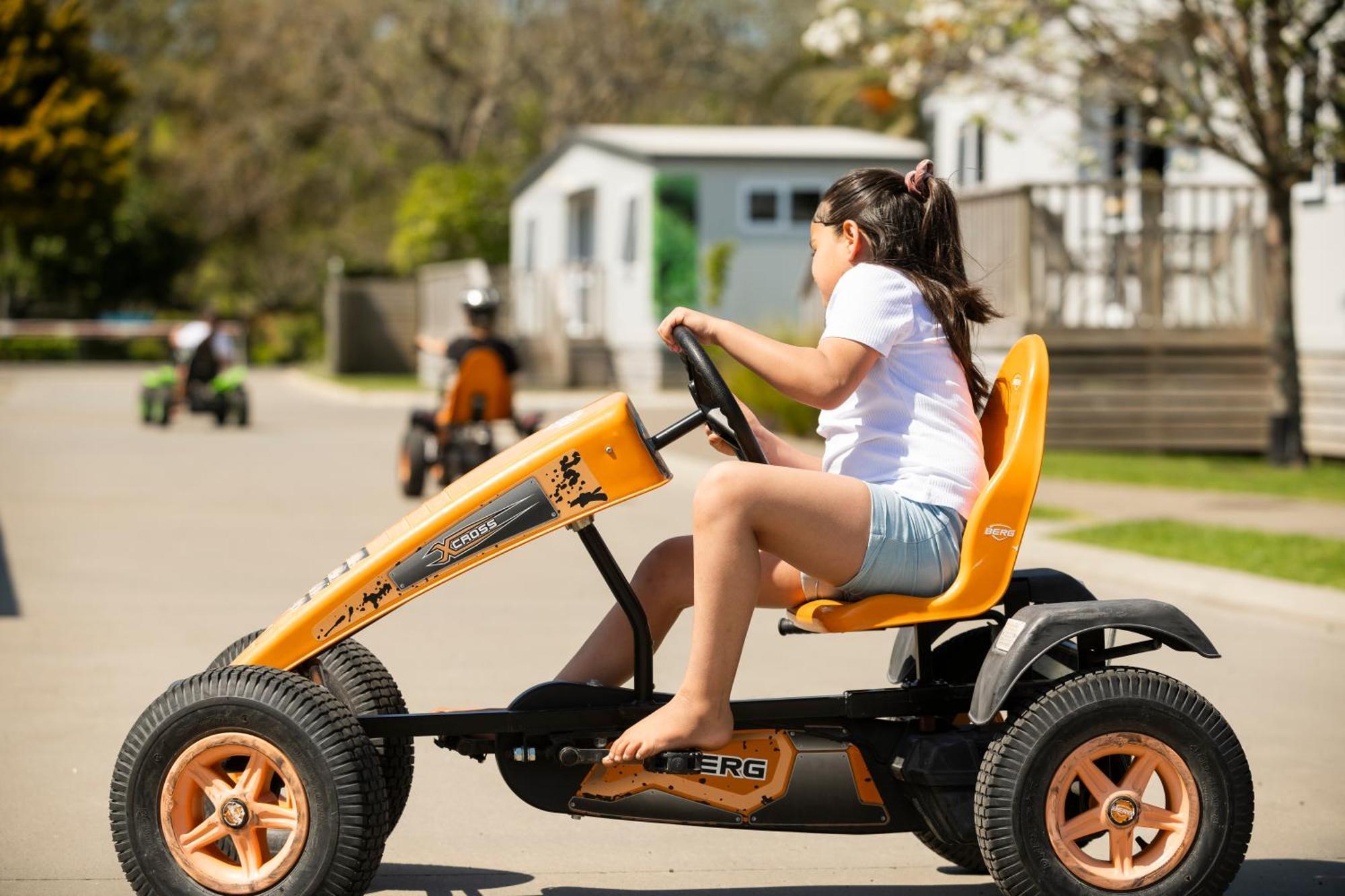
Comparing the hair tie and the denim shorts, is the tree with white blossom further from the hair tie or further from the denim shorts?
the denim shorts

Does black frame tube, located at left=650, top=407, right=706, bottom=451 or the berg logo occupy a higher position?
black frame tube, located at left=650, top=407, right=706, bottom=451

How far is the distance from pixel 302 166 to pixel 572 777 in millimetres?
51682

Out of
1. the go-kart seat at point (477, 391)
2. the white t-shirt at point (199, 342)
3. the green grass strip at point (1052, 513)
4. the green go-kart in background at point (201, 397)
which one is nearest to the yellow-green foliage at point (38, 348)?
the white t-shirt at point (199, 342)

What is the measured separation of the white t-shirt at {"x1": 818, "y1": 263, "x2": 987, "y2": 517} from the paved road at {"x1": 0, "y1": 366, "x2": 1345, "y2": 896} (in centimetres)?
110

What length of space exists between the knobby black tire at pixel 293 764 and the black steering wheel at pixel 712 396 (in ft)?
3.57

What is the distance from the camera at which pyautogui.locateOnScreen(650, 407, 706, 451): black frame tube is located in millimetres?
4621

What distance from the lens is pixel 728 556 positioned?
444cm

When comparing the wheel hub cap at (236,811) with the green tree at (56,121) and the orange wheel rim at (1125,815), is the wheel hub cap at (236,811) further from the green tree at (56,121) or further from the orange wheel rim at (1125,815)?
the green tree at (56,121)

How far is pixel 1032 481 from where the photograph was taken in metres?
4.65

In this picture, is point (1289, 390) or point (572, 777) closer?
point (572, 777)

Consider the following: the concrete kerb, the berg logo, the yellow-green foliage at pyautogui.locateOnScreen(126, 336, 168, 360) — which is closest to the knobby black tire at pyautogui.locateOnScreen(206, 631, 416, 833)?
the berg logo

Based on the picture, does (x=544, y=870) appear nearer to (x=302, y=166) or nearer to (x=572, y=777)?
(x=572, y=777)

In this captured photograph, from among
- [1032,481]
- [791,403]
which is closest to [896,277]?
[1032,481]

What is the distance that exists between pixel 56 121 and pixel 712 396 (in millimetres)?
48409
